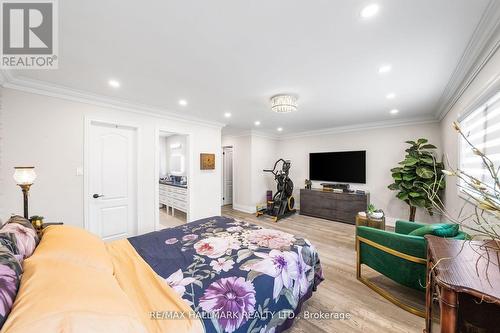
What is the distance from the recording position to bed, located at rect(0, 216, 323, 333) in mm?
735

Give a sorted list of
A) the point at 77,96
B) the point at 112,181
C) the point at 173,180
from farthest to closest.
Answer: the point at 173,180
the point at 112,181
the point at 77,96

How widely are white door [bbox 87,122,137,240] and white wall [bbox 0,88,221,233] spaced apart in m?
0.15

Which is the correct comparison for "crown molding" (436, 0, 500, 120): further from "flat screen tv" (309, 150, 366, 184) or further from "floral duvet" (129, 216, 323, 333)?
"flat screen tv" (309, 150, 366, 184)

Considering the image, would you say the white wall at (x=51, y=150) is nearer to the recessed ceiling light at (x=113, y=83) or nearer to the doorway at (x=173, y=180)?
the recessed ceiling light at (x=113, y=83)

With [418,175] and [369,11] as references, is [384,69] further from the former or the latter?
[418,175]

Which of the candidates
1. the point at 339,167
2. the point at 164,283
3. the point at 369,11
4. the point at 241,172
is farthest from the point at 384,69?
the point at 241,172

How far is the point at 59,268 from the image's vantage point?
0.96 metres

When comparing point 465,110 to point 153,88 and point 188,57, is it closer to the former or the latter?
point 188,57

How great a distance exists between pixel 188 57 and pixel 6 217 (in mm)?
2838

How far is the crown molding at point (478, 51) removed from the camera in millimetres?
1324

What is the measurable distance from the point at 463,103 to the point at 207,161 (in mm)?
4150

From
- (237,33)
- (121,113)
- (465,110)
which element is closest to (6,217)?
(121,113)

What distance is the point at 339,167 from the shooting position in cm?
504

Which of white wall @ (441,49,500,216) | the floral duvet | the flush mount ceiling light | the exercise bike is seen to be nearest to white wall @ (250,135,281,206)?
the exercise bike
